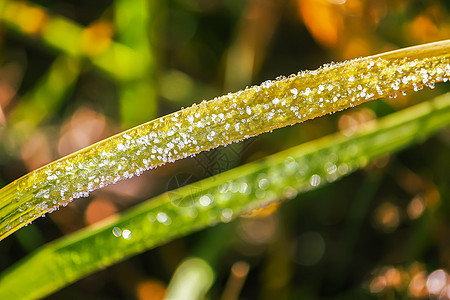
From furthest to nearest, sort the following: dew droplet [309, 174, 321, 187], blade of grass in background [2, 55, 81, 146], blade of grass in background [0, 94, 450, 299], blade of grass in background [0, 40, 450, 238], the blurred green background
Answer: blade of grass in background [2, 55, 81, 146] < the blurred green background < dew droplet [309, 174, 321, 187] < blade of grass in background [0, 94, 450, 299] < blade of grass in background [0, 40, 450, 238]

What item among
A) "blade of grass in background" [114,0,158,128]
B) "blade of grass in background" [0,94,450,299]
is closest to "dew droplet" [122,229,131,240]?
"blade of grass in background" [0,94,450,299]

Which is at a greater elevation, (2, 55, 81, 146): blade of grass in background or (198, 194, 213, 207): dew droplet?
(2, 55, 81, 146): blade of grass in background

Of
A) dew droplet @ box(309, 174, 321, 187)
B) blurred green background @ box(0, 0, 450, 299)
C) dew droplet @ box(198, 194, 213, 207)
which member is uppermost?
blurred green background @ box(0, 0, 450, 299)

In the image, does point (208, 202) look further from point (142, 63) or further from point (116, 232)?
point (142, 63)

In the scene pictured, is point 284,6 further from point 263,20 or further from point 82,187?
point 82,187

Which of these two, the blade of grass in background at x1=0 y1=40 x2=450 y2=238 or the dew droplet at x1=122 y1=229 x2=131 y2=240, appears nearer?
the blade of grass in background at x1=0 y1=40 x2=450 y2=238

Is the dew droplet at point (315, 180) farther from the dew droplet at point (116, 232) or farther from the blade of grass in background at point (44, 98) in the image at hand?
the blade of grass in background at point (44, 98)

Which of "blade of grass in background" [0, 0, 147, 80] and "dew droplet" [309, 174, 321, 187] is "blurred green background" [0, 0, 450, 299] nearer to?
"blade of grass in background" [0, 0, 147, 80]

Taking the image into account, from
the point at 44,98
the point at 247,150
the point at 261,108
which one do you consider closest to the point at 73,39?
the point at 44,98
